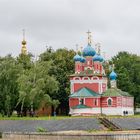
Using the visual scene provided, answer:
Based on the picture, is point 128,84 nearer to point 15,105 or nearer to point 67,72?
point 67,72

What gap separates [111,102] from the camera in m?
72.7

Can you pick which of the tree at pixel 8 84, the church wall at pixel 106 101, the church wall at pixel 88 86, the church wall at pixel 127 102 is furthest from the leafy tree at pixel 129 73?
the tree at pixel 8 84

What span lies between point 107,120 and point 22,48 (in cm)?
4496

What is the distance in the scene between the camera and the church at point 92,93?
71.9m

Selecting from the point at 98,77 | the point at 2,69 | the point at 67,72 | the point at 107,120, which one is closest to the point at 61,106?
the point at 67,72

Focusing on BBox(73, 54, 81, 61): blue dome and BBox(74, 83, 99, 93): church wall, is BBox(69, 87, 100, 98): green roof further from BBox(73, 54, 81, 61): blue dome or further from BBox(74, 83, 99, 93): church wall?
BBox(73, 54, 81, 61): blue dome

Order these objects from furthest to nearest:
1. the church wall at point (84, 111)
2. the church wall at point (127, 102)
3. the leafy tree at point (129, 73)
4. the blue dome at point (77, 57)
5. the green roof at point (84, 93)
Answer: the leafy tree at point (129, 73)
the blue dome at point (77, 57)
the church wall at point (127, 102)
the green roof at point (84, 93)
the church wall at point (84, 111)

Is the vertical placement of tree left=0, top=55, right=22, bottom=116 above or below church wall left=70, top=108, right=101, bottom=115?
above

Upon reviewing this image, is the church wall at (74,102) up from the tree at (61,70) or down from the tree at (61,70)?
down

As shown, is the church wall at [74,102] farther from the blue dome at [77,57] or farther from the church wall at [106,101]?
the blue dome at [77,57]

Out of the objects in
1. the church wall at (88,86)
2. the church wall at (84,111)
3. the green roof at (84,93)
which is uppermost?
the church wall at (88,86)

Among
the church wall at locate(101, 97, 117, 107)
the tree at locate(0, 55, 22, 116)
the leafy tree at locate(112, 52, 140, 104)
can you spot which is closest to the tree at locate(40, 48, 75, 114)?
the church wall at locate(101, 97, 117, 107)

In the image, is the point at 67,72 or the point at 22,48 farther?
the point at 22,48

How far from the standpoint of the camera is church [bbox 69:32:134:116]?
236 feet
